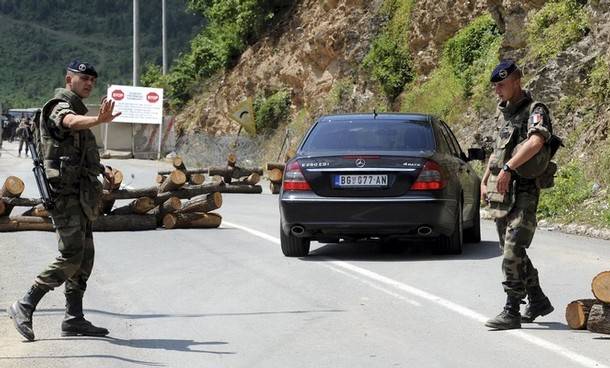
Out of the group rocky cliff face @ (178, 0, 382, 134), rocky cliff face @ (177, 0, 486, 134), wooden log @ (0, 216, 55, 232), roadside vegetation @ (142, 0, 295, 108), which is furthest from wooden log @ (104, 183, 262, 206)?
roadside vegetation @ (142, 0, 295, 108)

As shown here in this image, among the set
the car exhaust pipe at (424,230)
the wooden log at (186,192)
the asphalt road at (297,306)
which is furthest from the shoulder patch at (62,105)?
the wooden log at (186,192)

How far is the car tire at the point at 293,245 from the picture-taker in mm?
13195

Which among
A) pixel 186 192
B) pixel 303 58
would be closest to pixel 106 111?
pixel 186 192

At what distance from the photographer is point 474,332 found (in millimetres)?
8492

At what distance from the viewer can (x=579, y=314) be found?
838cm

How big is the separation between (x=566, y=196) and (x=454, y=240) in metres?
5.81

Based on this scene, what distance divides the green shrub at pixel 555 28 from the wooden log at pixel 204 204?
9843mm

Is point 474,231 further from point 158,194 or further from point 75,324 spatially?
point 75,324

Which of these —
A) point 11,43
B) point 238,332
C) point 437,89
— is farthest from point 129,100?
point 11,43

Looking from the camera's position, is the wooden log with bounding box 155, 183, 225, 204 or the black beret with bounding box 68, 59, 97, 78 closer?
the black beret with bounding box 68, 59, 97, 78

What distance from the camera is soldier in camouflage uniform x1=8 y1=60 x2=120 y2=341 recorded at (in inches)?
324

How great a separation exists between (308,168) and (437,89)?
1950 cm

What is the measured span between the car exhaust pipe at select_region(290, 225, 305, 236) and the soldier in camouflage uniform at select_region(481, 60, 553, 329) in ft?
14.3

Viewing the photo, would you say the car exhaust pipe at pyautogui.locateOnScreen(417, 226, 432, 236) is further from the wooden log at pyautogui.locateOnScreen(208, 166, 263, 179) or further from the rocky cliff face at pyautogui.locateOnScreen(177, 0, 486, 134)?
the rocky cliff face at pyautogui.locateOnScreen(177, 0, 486, 134)
